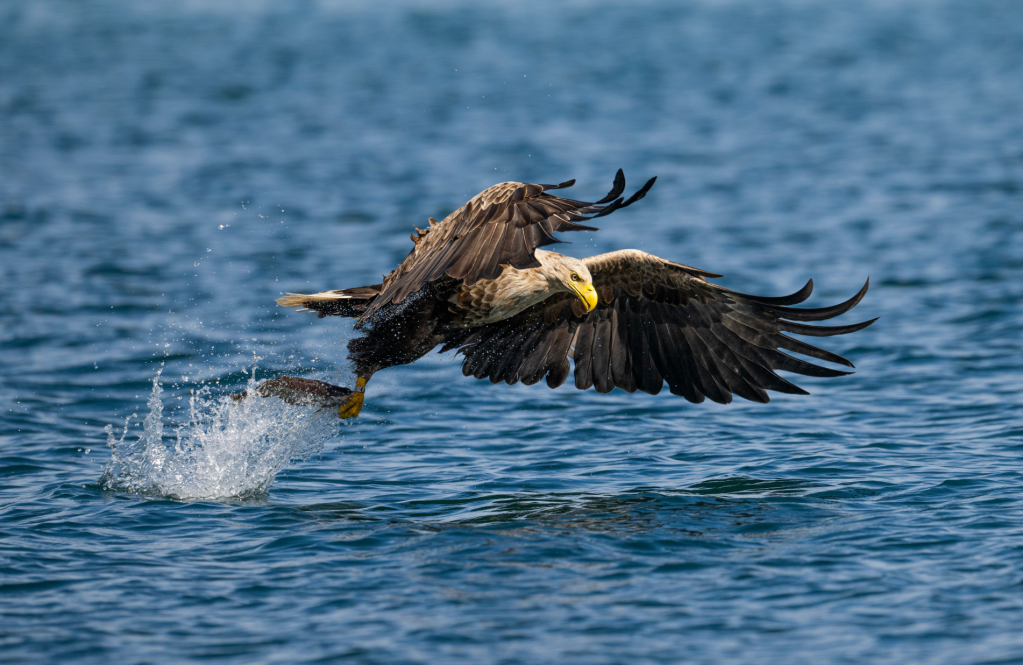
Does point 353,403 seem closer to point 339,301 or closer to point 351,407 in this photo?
point 351,407

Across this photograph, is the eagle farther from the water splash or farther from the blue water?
the blue water

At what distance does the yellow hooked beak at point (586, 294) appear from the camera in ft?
19.4

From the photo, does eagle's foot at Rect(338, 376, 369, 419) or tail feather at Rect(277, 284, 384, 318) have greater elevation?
tail feather at Rect(277, 284, 384, 318)

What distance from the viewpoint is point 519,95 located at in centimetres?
2366

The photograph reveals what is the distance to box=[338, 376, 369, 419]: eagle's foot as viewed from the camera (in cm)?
714

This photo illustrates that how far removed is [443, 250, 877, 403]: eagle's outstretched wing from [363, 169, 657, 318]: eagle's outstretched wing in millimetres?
1329

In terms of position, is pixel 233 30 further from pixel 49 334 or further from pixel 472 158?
pixel 49 334

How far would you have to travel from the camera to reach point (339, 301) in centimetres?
675

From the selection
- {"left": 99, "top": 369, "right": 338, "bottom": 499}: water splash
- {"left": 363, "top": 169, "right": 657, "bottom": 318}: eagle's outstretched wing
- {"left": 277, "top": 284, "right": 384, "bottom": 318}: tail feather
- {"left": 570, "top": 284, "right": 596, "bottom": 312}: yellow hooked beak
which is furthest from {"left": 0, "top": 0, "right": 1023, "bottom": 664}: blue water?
{"left": 363, "top": 169, "right": 657, "bottom": 318}: eagle's outstretched wing

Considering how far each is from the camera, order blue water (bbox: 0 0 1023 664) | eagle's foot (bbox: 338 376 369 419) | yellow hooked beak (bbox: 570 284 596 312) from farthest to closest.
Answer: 1. eagle's foot (bbox: 338 376 369 419)
2. yellow hooked beak (bbox: 570 284 596 312)
3. blue water (bbox: 0 0 1023 664)

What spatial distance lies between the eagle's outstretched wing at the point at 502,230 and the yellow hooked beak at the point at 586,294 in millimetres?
657

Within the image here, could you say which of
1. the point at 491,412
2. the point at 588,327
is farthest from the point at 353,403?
the point at 491,412

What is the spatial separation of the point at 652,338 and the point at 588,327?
0.41 m

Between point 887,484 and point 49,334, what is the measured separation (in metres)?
7.37
